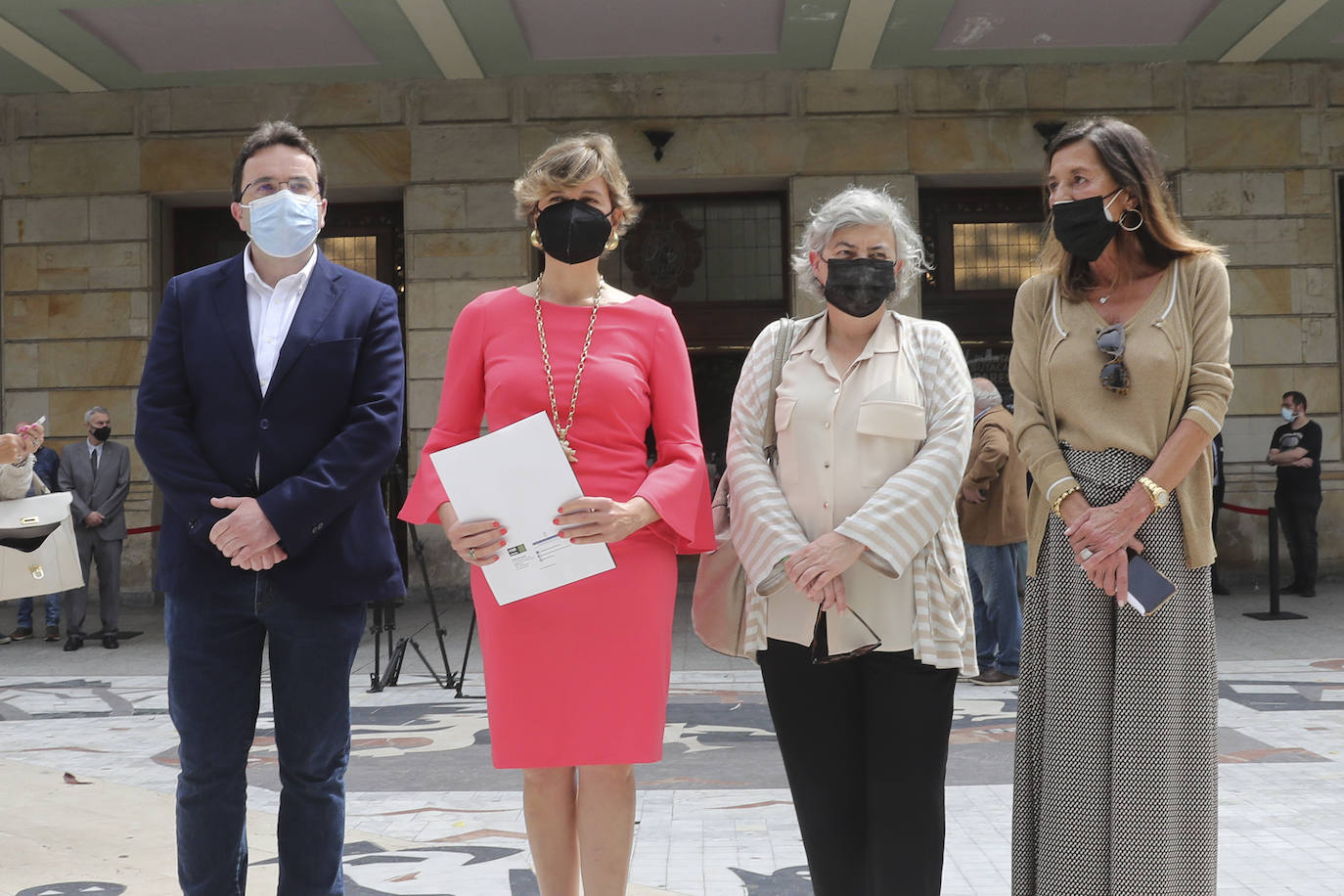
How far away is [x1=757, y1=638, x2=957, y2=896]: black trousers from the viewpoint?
292cm

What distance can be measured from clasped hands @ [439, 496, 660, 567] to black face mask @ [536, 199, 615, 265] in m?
0.64

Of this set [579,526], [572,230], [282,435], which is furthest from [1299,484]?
[282,435]

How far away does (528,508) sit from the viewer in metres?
2.91

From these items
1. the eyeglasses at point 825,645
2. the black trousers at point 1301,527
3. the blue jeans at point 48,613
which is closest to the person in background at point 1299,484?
the black trousers at point 1301,527

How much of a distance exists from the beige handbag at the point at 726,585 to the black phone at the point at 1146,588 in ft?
2.94

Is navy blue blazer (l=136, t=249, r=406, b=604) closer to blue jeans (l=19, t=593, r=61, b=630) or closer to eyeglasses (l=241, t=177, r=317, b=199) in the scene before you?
eyeglasses (l=241, t=177, r=317, b=199)

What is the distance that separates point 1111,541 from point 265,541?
197cm

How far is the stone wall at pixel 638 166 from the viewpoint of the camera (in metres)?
13.4

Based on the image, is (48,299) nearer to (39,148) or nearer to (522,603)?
(39,148)

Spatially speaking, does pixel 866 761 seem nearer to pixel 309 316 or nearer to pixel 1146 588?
pixel 1146 588

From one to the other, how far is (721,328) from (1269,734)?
8.54m

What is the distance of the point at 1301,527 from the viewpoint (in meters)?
12.6

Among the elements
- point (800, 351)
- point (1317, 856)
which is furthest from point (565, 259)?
point (1317, 856)

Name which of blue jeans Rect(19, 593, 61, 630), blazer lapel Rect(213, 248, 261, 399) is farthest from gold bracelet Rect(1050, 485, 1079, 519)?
blue jeans Rect(19, 593, 61, 630)
